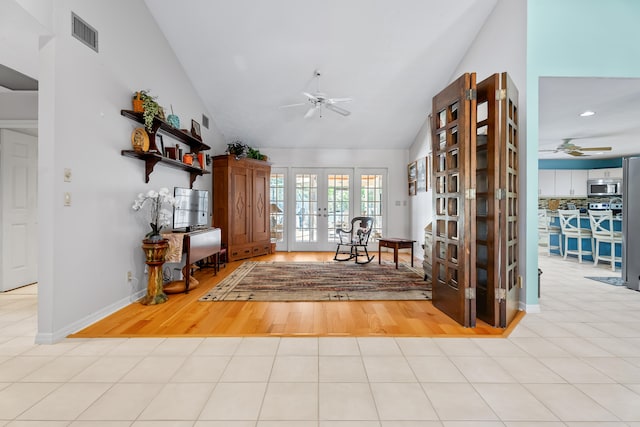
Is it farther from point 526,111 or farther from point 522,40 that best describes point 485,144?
Result: point 522,40

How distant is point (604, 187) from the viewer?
28.8 ft

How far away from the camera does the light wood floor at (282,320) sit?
8.05 ft

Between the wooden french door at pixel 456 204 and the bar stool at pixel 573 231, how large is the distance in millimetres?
4371

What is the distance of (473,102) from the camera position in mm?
2582

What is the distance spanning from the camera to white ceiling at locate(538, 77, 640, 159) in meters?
3.49

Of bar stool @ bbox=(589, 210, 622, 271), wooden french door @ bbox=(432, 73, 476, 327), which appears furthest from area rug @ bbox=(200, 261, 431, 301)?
bar stool @ bbox=(589, 210, 622, 271)

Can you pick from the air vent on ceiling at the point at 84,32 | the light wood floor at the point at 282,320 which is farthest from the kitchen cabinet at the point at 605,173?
the air vent on ceiling at the point at 84,32

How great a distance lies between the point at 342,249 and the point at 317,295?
142 inches

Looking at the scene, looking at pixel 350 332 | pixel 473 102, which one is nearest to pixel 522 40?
pixel 473 102

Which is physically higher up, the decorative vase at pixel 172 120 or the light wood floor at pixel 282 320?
the decorative vase at pixel 172 120

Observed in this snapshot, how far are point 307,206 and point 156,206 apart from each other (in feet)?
13.1

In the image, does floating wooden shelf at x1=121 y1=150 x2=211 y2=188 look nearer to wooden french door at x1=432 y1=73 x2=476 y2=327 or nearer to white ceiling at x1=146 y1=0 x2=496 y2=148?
white ceiling at x1=146 y1=0 x2=496 y2=148

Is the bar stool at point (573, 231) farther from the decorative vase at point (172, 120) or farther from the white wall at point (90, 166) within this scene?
the white wall at point (90, 166)

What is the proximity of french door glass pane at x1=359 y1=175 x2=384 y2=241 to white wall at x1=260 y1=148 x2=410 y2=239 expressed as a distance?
0.60ft
